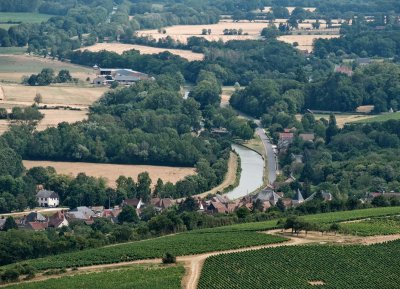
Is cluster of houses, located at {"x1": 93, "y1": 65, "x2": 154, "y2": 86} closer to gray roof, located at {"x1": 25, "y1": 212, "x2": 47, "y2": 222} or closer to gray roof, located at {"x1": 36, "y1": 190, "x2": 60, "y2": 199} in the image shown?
gray roof, located at {"x1": 36, "y1": 190, "x2": 60, "y2": 199}

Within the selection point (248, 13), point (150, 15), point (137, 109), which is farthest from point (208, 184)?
point (248, 13)

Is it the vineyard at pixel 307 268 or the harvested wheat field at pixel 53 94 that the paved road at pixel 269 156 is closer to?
the harvested wheat field at pixel 53 94

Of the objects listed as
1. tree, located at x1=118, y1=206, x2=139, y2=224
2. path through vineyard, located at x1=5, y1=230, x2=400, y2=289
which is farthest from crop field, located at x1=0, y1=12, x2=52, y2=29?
path through vineyard, located at x1=5, y1=230, x2=400, y2=289

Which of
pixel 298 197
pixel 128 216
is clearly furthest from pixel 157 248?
pixel 298 197

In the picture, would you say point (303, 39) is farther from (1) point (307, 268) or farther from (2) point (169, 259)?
(1) point (307, 268)

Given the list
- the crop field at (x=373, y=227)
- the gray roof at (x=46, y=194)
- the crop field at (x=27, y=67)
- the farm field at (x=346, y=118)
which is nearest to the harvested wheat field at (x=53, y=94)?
the crop field at (x=27, y=67)
